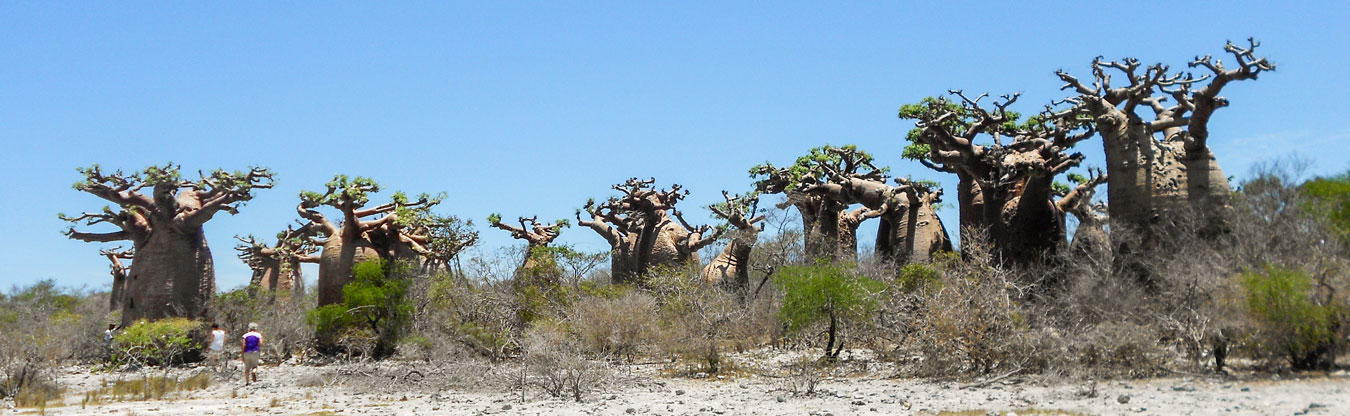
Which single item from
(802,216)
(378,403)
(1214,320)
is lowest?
(378,403)

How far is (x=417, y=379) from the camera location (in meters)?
13.2

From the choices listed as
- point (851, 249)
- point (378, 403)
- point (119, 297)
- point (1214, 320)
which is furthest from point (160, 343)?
point (119, 297)

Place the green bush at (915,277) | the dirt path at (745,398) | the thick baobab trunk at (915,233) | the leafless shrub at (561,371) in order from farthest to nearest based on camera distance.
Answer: the thick baobab trunk at (915,233) → the green bush at (915,277) → the leafless shrub at (561,371) → the dirt path at (745,398)

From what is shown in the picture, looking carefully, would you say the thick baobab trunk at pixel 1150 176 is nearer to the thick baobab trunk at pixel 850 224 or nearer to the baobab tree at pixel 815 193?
the baobab tree at pixel 815 193

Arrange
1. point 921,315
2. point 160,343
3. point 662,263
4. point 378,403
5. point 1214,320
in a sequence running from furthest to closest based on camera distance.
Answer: point 662,263 → point 160,343 → point 921,315 → point 378,403 → point 1214,320

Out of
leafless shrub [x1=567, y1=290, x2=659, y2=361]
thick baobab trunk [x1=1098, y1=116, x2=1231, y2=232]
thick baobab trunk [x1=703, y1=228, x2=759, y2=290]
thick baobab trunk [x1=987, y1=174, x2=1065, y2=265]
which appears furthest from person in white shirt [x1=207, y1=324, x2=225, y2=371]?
thick baobab trunk [x1=1098, y1=116, x2=1231, y2=232]

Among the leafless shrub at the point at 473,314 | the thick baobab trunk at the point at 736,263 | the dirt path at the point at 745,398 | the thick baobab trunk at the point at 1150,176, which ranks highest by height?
the thick baobab trunk at the point at 1150,176

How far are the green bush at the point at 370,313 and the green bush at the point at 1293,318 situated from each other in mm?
12592

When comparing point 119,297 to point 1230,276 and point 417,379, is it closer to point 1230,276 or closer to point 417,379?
point 417,379

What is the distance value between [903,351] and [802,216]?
10344 millimetres

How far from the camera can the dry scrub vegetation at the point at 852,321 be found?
9352 mm

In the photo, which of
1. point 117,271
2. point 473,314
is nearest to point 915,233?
point 473,314

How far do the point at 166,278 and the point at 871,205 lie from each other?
41.6ft

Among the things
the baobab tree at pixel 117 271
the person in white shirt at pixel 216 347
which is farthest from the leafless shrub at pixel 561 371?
the baobab tree at pixel 117 271
